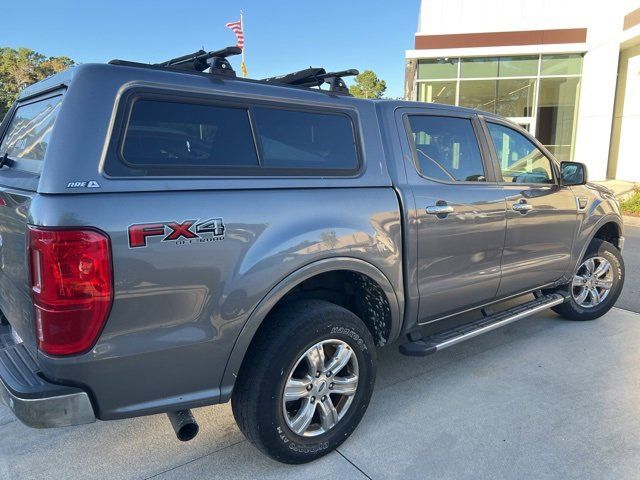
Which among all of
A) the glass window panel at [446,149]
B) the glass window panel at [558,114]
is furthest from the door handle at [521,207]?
the glass window panel at [558,114]

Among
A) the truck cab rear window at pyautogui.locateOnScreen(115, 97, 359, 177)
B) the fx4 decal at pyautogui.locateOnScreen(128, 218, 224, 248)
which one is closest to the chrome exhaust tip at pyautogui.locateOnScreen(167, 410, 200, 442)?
the fx4 decal at pyautogui.locateOnScreen(128, 218, 224, 248)

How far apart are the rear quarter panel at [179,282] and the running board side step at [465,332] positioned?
106 cm

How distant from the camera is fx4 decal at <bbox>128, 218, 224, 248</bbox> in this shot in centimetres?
199

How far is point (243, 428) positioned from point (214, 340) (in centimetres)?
57

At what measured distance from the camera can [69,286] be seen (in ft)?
6.23

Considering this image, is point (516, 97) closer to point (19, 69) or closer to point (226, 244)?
point (226, 244)

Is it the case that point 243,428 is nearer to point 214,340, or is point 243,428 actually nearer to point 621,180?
point 214,340

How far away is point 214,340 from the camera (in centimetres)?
224

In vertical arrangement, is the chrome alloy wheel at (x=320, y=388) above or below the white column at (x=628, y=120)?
below

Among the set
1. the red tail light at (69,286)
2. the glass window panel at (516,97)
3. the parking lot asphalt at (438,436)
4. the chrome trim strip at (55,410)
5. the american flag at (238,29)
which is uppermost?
the american flag at (238,29)

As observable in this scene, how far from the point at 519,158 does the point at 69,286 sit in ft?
11.6

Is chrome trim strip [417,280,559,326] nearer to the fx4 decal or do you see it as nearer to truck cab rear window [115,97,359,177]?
truck cab rear window [115,97,359,177]

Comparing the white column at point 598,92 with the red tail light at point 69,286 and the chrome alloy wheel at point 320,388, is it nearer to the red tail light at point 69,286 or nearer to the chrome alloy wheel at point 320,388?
the chrome alloy wheel at point 320,388

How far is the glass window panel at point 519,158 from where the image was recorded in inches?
152
